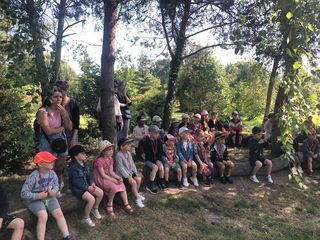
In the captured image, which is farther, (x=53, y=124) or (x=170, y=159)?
(x=170, y=159)

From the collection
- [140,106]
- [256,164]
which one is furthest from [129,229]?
[140,106]

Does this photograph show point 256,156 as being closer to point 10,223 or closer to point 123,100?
point 123,100

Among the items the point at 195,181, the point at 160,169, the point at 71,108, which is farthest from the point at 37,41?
the point at 195,181

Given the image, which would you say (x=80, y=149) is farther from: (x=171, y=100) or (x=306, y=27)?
(x=171, y=100)

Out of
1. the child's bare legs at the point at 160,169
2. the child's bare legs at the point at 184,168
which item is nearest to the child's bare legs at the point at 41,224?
the child's bare legs at the point at 160,169

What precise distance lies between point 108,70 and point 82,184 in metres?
1.88

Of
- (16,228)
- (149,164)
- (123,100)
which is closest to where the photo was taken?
(16,228)

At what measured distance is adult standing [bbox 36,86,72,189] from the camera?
16.2 ft

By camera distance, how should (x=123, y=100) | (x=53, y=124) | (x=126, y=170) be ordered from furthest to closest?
1. (x=123, y=100)
2. (x=126, y=170)
3. (x=53, y=124)

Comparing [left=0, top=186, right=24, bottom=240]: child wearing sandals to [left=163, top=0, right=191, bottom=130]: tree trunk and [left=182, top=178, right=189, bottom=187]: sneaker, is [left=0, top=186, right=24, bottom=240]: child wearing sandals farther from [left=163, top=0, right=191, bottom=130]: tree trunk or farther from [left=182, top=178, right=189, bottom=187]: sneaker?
[left=163, top=0, right=191, bottom=130]: tree trunk

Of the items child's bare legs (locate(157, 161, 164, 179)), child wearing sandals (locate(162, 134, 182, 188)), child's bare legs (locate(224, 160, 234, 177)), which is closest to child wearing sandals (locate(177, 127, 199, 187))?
child wearing sandals (locate(162, 134, 182, 188))

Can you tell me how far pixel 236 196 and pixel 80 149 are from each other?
3.32 meters

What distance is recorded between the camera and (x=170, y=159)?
273 inches

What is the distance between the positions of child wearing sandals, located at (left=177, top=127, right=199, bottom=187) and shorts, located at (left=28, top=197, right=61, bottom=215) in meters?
2.90
